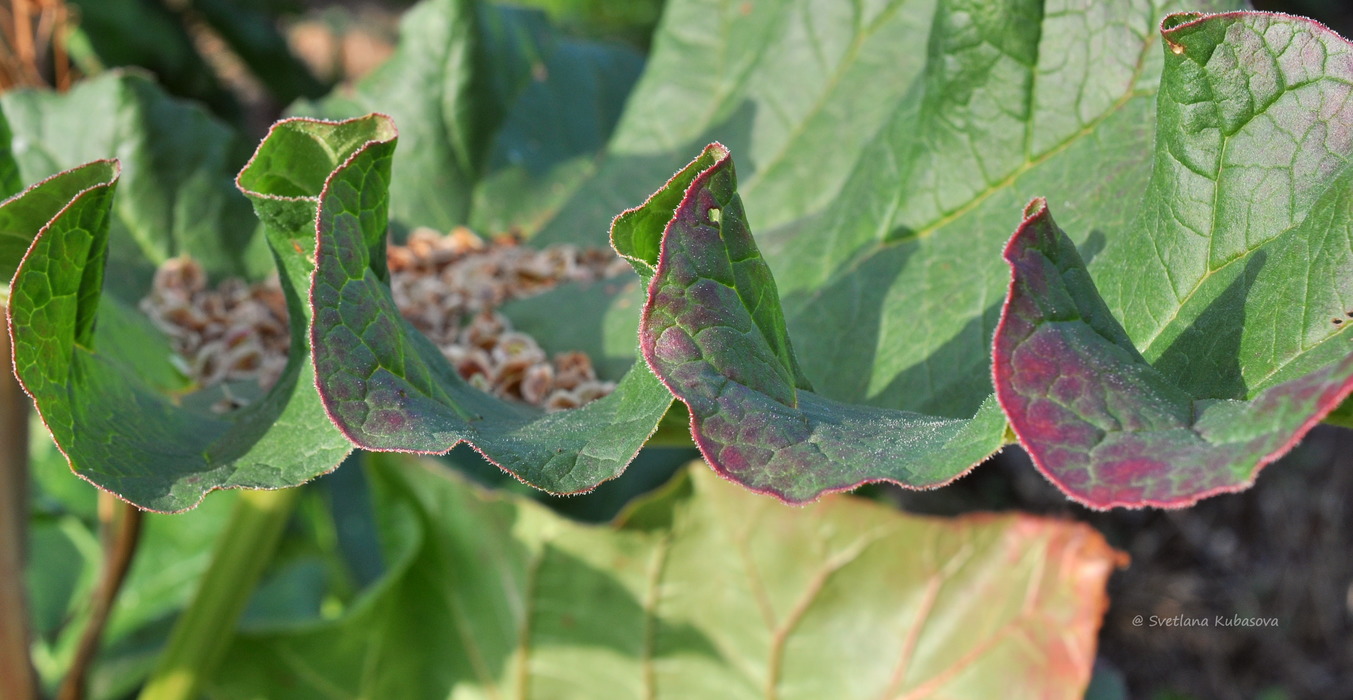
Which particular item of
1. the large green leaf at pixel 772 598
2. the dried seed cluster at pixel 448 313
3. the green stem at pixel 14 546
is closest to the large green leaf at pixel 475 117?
the dried seed cluster at pixel 448 313

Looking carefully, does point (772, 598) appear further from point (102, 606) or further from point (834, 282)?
point (102, 606)

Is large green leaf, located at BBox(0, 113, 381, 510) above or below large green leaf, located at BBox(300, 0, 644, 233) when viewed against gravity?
above

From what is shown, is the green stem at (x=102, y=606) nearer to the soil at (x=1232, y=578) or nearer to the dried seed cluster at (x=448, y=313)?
the dried seed cluster at (x=448, y=313)

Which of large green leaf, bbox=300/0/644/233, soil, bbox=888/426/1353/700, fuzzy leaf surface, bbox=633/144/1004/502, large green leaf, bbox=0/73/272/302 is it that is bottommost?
soil, bbox=888/426/1353/700

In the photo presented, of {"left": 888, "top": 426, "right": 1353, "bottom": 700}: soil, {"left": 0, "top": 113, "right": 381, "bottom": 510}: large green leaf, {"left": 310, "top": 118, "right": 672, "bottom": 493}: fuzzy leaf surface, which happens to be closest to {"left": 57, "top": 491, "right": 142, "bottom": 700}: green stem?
{"left": 0, "top": 113, "right": 381, "bottom": 510}: large green leaf

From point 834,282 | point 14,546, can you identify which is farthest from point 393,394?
point 14,546

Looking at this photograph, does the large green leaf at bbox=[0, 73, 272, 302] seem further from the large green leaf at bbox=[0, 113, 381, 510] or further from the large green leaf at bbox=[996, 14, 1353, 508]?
the large green leaf at bbox=[996, 14, 1353, 508]
